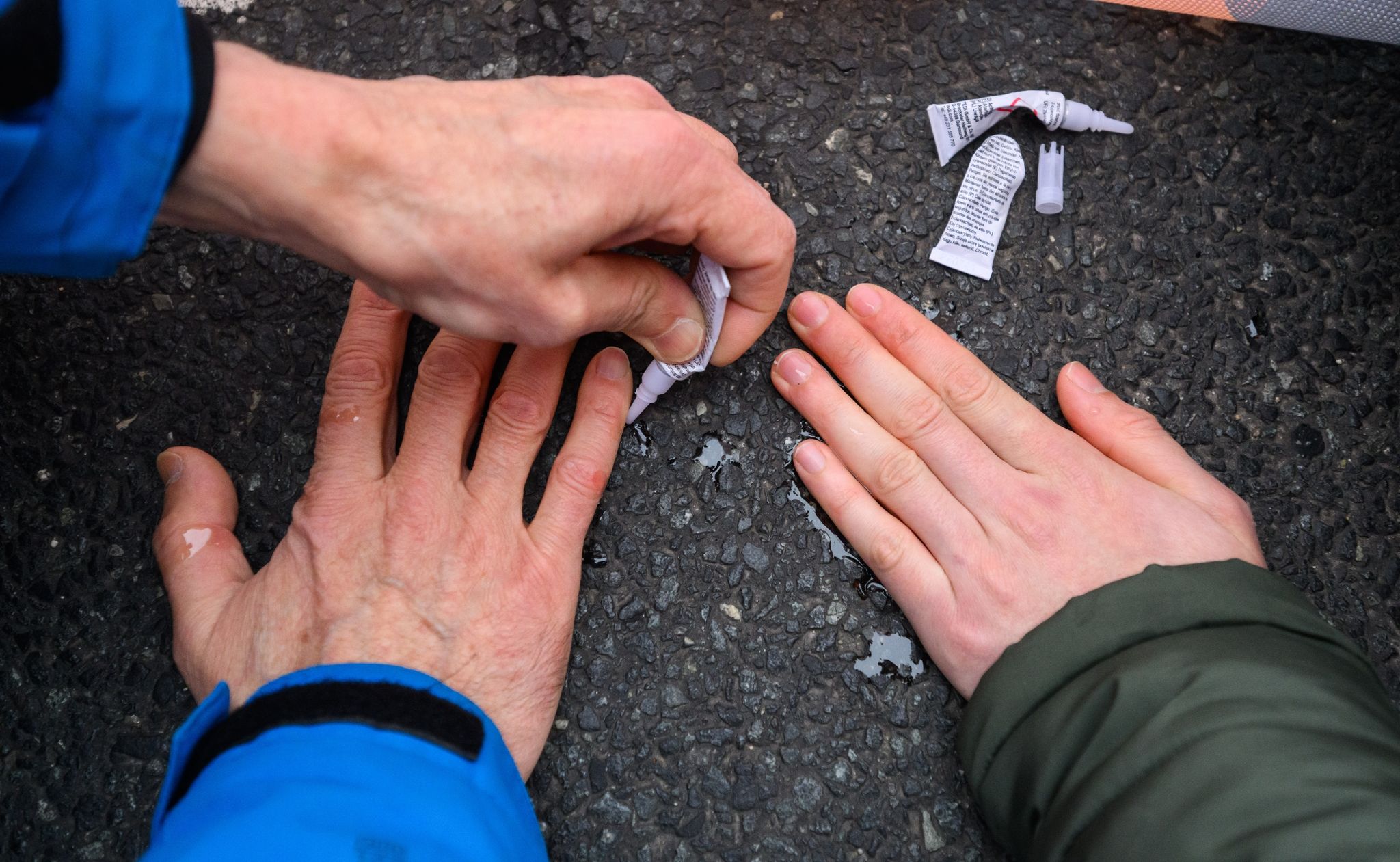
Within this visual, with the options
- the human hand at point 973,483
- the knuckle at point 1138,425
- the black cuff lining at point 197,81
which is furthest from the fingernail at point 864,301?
the black cuff lining at point 197,81

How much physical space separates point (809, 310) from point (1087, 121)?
689 mm

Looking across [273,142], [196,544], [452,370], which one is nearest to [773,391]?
[452,370]

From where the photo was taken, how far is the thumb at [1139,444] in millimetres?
1529

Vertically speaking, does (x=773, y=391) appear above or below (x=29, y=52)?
below

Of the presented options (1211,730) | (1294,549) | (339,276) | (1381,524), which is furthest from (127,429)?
(1381,524)

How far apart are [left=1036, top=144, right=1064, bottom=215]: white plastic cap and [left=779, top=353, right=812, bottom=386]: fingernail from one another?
1.87ft

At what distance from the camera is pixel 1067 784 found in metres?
1.26

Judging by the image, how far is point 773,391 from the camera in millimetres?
1644

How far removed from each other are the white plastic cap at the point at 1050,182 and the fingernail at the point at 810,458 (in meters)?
0.65

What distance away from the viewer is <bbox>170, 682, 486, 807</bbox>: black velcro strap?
4.06ft

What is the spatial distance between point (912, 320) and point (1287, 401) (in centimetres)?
74

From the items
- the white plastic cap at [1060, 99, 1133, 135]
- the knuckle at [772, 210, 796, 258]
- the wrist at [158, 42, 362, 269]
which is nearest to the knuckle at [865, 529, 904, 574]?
the knuckle at [772, 210, 796, 258]

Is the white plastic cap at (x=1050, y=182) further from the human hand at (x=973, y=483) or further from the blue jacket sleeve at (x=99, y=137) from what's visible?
the blue jacket sleeve at (x=99, y=137)

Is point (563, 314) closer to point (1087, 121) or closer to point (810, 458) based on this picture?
point (810, 458)
